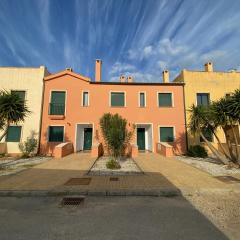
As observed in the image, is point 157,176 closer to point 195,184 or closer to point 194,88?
point 195,184

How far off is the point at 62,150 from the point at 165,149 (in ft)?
27.4

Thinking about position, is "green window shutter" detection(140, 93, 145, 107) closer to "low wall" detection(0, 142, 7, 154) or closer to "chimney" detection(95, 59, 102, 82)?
"chimney" detection(95, 59, 102, 82)

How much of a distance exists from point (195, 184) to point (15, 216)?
20.6ft

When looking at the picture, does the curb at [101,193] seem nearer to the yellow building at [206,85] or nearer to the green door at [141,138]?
the yellow building at [206,85]

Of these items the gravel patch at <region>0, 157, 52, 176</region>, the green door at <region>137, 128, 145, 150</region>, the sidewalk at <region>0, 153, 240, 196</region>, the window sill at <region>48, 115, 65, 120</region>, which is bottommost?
the sidewalk at <region>0, 153, 240, 196</region>

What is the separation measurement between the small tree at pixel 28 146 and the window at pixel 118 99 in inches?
308

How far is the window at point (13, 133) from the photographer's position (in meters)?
17.2

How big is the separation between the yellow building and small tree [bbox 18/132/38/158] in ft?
46.9

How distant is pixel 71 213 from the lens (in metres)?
5.10

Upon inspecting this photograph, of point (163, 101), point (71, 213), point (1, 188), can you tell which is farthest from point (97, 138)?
point (71, 213)

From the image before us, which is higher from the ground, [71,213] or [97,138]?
[97,138]

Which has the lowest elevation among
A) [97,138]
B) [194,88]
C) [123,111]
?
[97,138]

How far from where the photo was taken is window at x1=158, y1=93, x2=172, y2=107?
1867 cm

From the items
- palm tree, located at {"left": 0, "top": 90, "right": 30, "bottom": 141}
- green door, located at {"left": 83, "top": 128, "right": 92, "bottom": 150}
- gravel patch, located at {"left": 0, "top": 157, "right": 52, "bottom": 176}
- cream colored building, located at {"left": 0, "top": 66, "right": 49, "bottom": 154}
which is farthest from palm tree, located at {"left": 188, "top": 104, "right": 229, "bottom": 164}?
cream colored building, located at {"left": 0, "top": 66, "right": 49, "bottom": 154}
